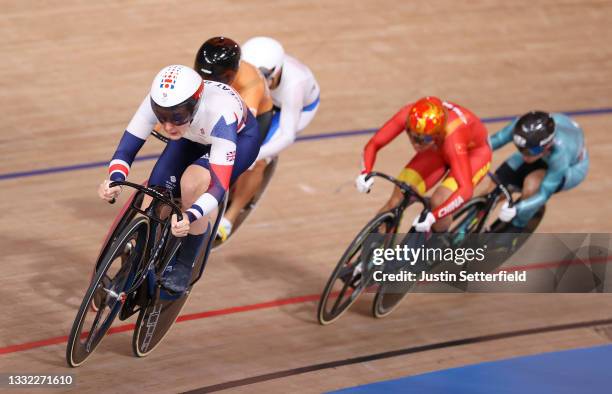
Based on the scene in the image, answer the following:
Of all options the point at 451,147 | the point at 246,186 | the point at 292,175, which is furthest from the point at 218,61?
the point at 292,175

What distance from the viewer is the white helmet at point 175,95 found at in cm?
404

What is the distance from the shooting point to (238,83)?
5.24 meters

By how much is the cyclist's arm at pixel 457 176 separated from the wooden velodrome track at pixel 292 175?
62 cm

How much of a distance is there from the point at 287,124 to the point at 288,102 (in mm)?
122

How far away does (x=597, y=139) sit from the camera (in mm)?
7719

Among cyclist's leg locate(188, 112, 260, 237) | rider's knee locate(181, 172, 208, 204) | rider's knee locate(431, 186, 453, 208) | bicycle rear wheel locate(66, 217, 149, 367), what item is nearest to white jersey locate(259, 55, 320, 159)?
rider's knee locate(431, 186, 453, 208)

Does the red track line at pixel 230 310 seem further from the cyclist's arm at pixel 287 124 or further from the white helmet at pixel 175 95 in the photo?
the white helmet at pixel 175 95

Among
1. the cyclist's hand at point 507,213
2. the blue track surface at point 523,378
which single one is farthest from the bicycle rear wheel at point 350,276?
the cyclist's hand at point 507,213

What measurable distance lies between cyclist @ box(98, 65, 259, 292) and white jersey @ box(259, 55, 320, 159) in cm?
101

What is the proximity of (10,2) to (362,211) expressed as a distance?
11.6 feet

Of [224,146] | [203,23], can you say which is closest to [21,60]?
[203,23]

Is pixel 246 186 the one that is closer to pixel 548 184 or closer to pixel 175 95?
pixel 548 184

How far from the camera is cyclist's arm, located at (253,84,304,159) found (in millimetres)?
5645

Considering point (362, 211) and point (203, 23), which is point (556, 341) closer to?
point (362, 211)
